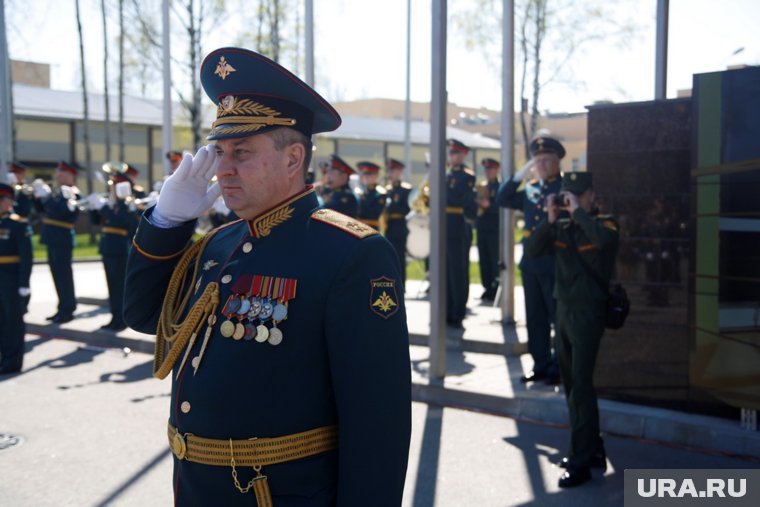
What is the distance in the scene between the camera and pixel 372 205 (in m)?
11.8

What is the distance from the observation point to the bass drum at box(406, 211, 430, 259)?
13031 mm

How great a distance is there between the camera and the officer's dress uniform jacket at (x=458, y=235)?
10.5 m

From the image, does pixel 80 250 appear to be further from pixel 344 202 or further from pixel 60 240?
pixel 344 202

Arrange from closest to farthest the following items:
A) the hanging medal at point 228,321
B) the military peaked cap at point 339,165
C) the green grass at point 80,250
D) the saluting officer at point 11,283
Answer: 1. the hanging medal at point 228,321
2. the saluting officer at point 11,283
3. the military peaked cap at point 339,165
4. the green grass at point 80,250

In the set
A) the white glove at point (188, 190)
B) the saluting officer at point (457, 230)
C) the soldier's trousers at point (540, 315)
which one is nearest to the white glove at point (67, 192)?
the saluting officer at point (457, 230)

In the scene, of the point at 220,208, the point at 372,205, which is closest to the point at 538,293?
the point at 372,205

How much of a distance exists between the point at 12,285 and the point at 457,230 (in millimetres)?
5553

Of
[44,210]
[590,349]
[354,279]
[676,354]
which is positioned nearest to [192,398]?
[354,279]

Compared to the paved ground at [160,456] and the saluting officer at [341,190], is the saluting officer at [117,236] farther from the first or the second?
the paved ground at [160,456]

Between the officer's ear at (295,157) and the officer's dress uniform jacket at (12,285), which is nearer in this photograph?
the officer's ear at (295,157)

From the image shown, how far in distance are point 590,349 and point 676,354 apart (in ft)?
5.59

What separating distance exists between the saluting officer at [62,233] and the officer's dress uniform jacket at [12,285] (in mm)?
3130

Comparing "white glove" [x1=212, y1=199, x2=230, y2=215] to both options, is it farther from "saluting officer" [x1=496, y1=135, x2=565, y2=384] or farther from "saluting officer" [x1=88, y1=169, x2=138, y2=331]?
"saluting officer" [x1=496, y1=135, x2=565, y2=384]

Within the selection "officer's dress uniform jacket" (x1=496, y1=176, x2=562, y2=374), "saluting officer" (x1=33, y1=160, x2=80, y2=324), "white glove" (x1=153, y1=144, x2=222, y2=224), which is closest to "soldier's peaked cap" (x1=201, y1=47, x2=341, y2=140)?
"white glove" (x1=153, y1=144, x2=222, y2=224)
